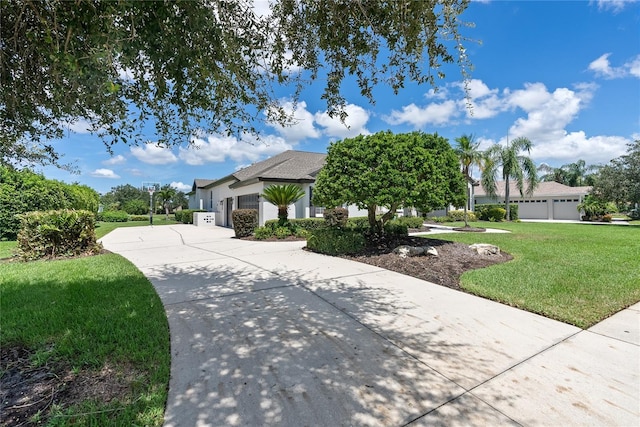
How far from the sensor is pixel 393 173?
8312 millimetres

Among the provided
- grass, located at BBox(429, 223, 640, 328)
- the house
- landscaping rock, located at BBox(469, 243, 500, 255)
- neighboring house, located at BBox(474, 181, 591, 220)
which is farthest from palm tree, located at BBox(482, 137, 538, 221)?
landscaping rock, located at BBox(469, 243, 500, 255)

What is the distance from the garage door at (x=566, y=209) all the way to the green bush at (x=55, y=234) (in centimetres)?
3933

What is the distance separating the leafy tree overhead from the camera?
27.5 feet

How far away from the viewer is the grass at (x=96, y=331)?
2.26m

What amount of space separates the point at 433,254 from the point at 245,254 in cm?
568

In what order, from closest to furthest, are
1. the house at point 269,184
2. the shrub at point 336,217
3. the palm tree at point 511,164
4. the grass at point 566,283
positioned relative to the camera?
1. the grass at point 566,283
2. the shrub at point 336,217
3. the house at point 269,184
4. the palm tree at point 511,164

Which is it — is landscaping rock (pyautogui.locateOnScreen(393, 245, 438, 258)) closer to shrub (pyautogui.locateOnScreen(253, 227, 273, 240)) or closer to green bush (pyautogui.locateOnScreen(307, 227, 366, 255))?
green bush (pyautogui.locateOnScreen(307, 227, 366, 255))


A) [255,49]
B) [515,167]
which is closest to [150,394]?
[255,49]

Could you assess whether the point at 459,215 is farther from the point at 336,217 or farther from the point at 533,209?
the point at 336,217

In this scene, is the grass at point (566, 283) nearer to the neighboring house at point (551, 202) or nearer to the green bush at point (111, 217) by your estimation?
the neighboring house at point (551, 202)

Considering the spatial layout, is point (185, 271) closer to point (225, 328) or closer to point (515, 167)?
point (225, 328)

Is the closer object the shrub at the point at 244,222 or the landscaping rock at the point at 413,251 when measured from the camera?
the landscaping rock at the point at 413,251

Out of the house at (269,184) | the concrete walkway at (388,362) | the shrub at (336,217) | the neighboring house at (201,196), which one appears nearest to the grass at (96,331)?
the concrete walkway at (388,362)

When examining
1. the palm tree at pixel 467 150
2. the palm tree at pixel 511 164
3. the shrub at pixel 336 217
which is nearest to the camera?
the shrub at pixel 336 217
